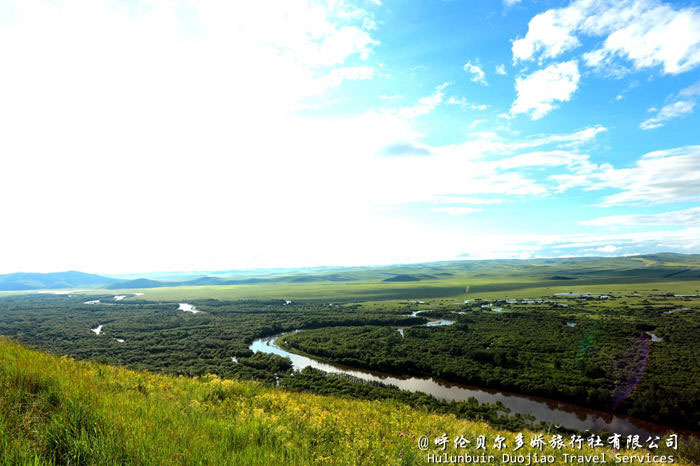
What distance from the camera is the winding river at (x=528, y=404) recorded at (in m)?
32.2

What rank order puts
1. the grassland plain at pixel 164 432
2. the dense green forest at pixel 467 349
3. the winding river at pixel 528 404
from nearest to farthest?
the grassland plain at pixel 164 432 < the winding river at pixel 528 404 < the dense green forest at pixel 467 349

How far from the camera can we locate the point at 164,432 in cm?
532

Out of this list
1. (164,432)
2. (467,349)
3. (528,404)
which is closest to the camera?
(164,432)

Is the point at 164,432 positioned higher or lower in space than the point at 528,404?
higher

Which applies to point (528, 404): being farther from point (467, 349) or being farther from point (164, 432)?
point (164, 432)

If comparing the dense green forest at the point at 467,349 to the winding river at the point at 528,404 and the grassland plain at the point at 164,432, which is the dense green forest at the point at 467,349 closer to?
the winding river at the point at 528,404

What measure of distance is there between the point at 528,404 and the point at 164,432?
1794 inches

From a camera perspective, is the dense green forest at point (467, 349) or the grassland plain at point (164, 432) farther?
the dense green forest at point (467, 349)

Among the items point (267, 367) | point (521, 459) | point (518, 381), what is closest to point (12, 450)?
point (521, 459)

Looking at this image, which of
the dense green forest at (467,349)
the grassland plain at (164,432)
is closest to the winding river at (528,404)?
the dense green forest at (467,349)

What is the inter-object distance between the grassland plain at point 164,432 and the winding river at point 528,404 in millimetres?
31607

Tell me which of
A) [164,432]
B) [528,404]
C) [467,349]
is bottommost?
[528,404]

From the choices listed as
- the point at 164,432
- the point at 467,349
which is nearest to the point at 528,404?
the point at 467,349

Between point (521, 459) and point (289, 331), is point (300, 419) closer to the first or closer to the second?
point (521, 459)
